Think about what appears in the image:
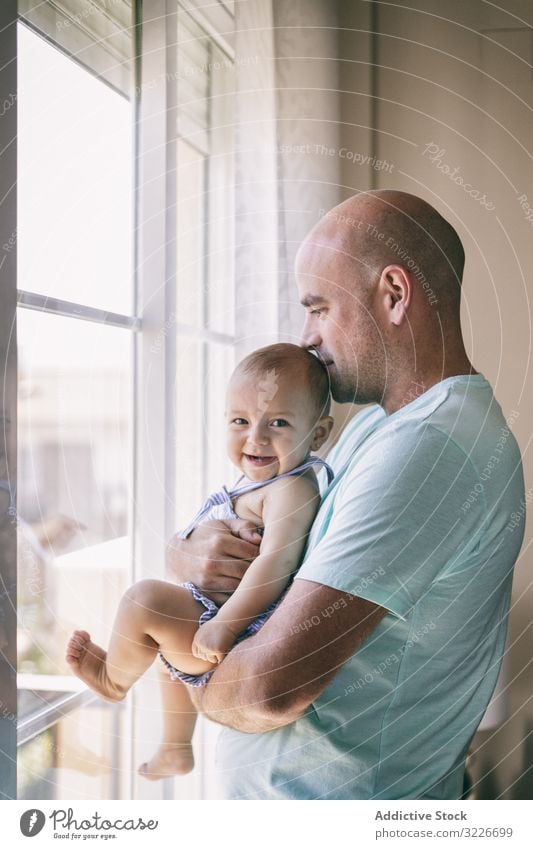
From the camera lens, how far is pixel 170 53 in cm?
99

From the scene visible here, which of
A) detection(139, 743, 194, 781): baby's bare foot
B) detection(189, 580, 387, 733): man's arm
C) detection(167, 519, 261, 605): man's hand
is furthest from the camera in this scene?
detection(139, 743, 194, 781): baby's bare foot

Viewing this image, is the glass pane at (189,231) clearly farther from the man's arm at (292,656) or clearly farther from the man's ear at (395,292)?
the man's arm at (292,656)

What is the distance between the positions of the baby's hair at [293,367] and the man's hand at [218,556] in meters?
0.14

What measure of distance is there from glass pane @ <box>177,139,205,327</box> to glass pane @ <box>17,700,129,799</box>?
493mm

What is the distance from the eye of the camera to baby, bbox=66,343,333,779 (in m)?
0.80

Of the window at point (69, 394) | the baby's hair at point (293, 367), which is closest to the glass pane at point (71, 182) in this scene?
the window at point (69, 394)

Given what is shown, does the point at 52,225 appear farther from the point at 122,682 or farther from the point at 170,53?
the point at 122,682

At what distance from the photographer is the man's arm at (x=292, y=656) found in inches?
28.6

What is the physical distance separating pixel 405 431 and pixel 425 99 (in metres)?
0.40

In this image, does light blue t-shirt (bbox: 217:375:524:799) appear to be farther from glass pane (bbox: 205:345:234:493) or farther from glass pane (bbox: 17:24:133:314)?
glass pane (bbox: 17:24:133:314)

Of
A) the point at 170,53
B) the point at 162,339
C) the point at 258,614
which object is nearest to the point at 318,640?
the point at 258,614

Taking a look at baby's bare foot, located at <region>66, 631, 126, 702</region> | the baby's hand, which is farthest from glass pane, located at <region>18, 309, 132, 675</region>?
the baby's hand

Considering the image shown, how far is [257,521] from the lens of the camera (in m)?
0.84

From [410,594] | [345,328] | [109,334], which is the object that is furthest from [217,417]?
[410,594]
